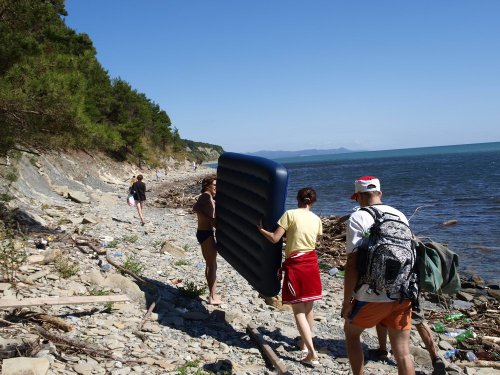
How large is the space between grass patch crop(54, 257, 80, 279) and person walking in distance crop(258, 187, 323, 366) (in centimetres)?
364

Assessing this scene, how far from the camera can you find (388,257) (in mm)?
3908

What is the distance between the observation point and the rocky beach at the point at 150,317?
4.83m

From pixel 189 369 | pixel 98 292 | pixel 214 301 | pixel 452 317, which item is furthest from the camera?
pixel 452 317

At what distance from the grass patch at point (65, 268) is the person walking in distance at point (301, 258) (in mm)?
3636

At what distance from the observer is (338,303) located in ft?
30.1

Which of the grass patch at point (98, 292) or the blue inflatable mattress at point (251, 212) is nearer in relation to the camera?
the blue inflatable mattress at point (251, 212)

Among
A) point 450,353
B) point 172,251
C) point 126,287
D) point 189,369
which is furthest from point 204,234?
point 172,251

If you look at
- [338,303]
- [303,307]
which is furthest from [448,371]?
[338,303]

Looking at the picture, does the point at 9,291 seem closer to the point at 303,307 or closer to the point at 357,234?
the point at 303,307

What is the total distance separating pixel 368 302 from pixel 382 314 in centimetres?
18

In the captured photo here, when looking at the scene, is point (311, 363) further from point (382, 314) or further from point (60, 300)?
point (60, 300)

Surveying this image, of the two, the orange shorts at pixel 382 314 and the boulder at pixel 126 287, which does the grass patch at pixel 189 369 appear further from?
the boulder at pixel 126 287

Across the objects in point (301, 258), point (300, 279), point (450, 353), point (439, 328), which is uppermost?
point (301, 258)

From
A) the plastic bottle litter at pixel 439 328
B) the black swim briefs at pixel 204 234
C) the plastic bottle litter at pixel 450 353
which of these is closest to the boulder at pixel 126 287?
the black swim briefs at pixel 204 234
